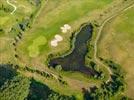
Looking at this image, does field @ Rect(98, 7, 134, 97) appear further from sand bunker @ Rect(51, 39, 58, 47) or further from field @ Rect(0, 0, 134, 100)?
sand bunker @ Rect(51, 39, 58, 47)

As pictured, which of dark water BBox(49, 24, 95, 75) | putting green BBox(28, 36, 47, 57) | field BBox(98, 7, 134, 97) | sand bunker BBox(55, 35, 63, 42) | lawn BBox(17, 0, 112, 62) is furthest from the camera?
sand bunker BBox(55, 35, 63, 42)

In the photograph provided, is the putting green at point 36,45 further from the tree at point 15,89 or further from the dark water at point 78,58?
the tree at point 15,89

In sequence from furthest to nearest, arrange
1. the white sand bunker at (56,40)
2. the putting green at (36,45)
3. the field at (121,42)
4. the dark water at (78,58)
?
the white sand bunker at (56,40), the putting green at (36,45), the dark water at (78,58), the field at (121,42)

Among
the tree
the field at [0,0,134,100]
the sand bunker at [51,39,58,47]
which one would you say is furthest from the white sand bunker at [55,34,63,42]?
the tree

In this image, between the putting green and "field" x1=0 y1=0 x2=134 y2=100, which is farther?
the putting green

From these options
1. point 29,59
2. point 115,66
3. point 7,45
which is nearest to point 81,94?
point 115,66

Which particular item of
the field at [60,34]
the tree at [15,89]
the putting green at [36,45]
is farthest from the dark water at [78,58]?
the tree at [15,89]

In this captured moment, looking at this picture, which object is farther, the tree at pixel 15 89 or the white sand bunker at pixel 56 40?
the white sand bunker at pixel 56 40

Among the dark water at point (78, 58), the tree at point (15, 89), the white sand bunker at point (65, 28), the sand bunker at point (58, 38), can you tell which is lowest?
the tree at point (15, 89)
